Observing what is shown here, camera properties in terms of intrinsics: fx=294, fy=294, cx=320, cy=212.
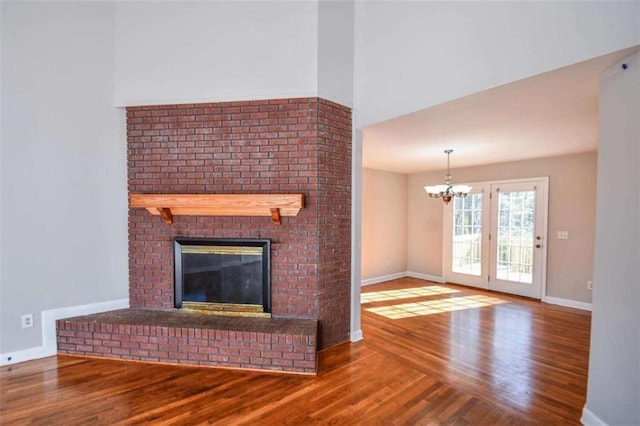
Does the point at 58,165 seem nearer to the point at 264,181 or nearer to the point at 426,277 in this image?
the point at 264,181

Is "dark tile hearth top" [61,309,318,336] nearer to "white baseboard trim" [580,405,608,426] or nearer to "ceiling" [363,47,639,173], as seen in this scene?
"white baseboard trim" [580,405,608,426]

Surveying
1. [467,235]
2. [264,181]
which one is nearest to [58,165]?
[264,181]

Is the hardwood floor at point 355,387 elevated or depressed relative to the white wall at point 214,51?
depressed

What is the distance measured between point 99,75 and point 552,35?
13.5ft

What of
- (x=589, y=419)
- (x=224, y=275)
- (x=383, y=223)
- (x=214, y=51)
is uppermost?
(x=214, y=51)

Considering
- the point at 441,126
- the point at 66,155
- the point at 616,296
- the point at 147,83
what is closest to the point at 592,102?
the point at 441,126

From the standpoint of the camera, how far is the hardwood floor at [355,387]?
2.05 metres

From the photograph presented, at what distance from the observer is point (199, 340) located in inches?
107

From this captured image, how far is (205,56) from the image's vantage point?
3.13 m

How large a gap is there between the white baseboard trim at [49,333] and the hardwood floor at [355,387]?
10cm

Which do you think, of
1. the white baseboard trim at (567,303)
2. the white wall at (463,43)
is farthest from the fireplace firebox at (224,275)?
the white baseboard trim at (567,303)

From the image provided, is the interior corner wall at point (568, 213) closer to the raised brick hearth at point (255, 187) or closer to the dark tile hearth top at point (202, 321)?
the raised brick hearth at point (255, 187)

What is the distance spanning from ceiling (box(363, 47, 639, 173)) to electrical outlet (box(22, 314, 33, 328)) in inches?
153

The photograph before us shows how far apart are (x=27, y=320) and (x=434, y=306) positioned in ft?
16.1
